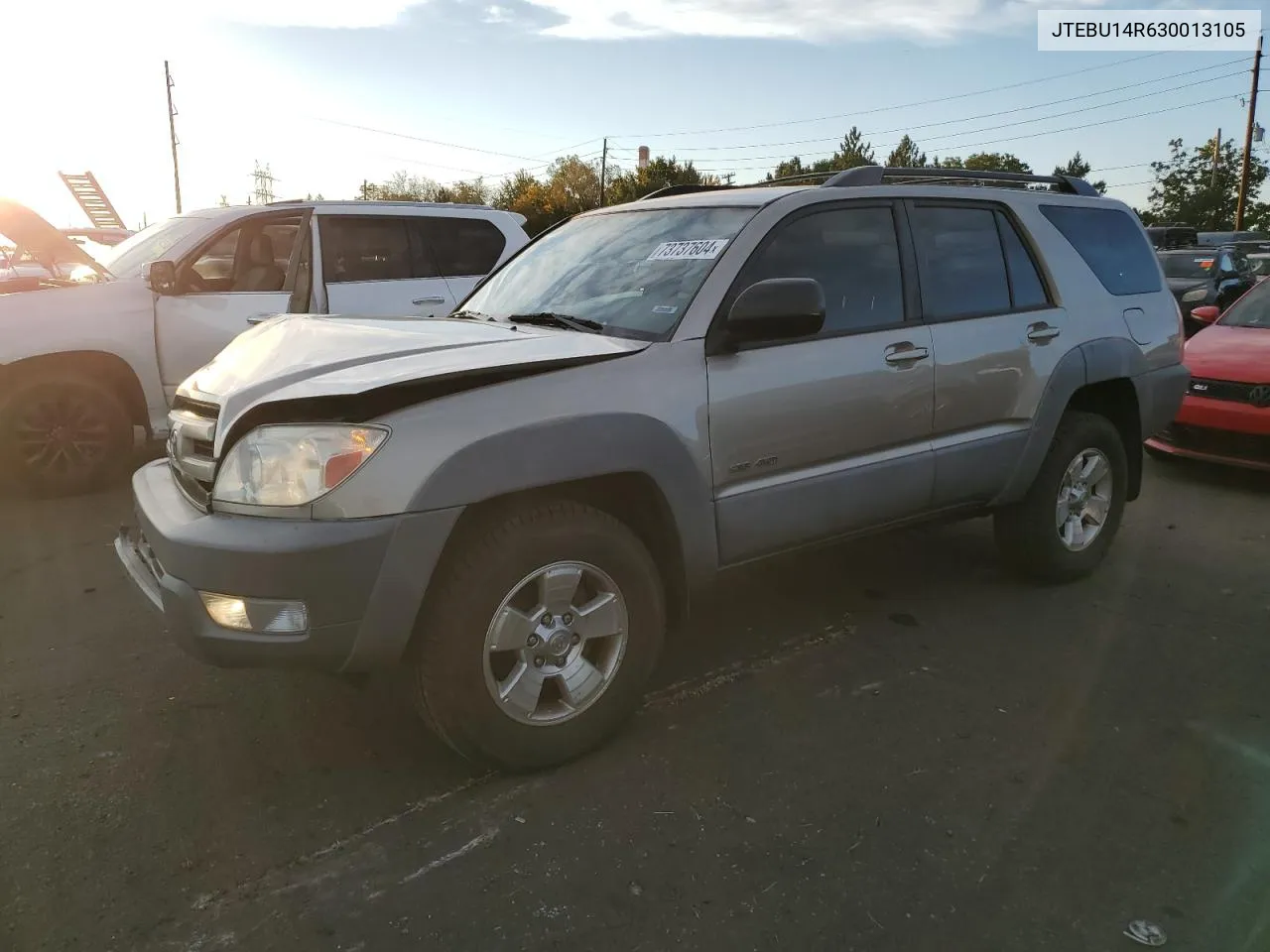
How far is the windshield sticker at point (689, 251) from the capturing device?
3.31 meters

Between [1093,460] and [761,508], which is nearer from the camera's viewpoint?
[761,508]

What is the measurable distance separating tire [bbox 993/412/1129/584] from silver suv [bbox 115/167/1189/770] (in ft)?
0.06

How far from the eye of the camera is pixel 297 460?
2482mm

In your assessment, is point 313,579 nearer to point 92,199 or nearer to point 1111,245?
point 1111,245

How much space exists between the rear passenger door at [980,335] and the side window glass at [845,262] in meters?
0.17

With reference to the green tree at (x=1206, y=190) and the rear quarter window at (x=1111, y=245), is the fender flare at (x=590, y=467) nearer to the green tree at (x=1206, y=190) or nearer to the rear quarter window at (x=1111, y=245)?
the rear quarter window at (x=1111, y=245)

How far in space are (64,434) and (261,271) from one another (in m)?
1.70

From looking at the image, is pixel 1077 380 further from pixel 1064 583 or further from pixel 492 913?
pixel 492 913

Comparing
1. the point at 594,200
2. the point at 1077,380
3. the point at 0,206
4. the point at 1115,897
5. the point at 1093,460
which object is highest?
the point at 594,200

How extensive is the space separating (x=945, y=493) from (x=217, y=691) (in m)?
2.94

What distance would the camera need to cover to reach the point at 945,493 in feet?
12.8

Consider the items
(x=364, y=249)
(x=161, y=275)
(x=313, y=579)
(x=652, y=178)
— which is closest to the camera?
(x=313, y=579)

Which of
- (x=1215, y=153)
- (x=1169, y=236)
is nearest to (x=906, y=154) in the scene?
(x=1215, y=153)

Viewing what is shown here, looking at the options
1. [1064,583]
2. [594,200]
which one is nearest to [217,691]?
[1064,583]
